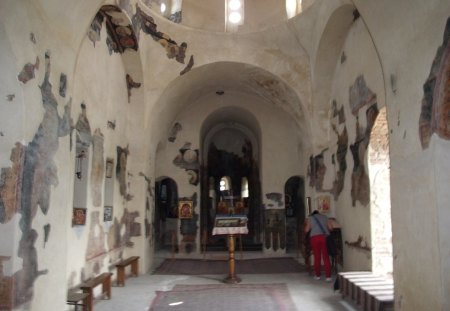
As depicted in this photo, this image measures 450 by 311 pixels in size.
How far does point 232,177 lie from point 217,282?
11.8 m

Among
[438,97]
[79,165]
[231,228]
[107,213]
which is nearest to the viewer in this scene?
[438,97]

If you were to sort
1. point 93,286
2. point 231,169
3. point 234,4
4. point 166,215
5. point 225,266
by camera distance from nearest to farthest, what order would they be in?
1. point 93,286
2. point 225,266
3. point 234,4
4. point 166,215
5. point 231,169

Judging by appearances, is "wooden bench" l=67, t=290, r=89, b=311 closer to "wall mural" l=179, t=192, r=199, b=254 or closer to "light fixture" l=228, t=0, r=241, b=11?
"wall mural" l=179, t=192, r=199, b=254

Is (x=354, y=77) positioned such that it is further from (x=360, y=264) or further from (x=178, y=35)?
(x=178, y=35)

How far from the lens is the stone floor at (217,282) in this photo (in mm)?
7625

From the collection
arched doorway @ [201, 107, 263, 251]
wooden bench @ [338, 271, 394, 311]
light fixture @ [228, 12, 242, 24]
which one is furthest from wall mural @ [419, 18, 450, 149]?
light fixture @ [228, 12, 242, 24]

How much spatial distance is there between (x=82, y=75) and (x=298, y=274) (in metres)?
7.17

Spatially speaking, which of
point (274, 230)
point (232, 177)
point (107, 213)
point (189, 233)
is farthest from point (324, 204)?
point (232, 177)

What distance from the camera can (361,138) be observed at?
9031 mm

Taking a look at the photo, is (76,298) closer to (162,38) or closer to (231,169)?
(162,38)

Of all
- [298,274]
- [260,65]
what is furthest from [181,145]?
[298,274]

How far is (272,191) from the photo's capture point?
1530 cm

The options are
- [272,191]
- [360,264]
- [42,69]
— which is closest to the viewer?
[42,69]

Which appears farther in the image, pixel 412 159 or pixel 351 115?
pixel 351 115
